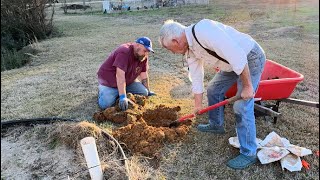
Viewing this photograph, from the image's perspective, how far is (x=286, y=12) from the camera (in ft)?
44.6

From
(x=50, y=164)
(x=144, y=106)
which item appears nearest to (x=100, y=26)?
(x=144, y=106)

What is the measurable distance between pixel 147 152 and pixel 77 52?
5.58 metres

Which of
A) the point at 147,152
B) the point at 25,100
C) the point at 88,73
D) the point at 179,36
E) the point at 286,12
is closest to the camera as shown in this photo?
the point at 179,36

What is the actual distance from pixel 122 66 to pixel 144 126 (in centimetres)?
91

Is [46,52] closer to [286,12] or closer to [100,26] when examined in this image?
[100,26]

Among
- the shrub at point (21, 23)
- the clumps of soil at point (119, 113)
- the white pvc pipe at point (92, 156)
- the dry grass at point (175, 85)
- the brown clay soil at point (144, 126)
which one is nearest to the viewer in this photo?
the white pvc pipe at point (92, 156)

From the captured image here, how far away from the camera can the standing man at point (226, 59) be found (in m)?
2.70

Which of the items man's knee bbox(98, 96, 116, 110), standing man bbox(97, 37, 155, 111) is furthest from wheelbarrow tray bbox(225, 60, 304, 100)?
man's knee bbox(98, 96, 116, 110)

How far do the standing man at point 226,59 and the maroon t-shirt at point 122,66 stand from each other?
4.10 ft

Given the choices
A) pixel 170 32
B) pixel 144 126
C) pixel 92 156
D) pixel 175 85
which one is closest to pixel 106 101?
pixel 144 126

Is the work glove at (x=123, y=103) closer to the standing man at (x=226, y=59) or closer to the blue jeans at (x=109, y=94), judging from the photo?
the blue jeans at (x=109, y=94)

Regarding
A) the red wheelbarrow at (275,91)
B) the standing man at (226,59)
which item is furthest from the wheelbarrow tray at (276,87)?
the standing man at (226,59)

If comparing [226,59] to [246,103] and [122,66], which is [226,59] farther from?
[122,66]

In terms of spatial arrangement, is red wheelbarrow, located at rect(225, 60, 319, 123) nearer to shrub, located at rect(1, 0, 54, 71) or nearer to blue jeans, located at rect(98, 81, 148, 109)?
blue jeans, located at rect(98, 81, 148, 109)
